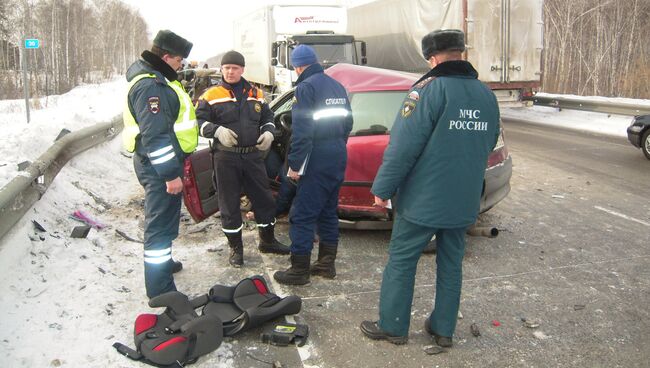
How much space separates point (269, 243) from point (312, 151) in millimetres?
1201

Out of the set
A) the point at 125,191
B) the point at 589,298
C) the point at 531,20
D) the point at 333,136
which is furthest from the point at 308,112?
the point at 531,20

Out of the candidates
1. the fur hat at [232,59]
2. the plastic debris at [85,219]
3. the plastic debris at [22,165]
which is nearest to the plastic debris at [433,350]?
the fur hat at [232,59]

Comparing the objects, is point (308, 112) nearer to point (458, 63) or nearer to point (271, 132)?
point (271, 132)

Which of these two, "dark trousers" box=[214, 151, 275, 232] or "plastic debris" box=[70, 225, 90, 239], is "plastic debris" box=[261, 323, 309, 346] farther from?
"plastic debris" box=[70, 225, 90, 239]

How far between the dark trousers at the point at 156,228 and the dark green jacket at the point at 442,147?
163 cm

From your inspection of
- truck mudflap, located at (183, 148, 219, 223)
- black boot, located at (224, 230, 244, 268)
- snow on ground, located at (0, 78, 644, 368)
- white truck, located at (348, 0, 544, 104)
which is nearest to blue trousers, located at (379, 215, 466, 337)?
snow on ground, located at (0, 78, 644, 368)

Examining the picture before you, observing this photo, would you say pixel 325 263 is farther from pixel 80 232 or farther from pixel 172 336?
pixel 80 232

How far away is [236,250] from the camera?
185 inches

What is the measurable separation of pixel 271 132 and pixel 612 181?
548 cm

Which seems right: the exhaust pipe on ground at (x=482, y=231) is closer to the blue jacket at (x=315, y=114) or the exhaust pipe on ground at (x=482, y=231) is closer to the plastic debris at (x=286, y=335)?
the blue jacket at (x=315, y=114)

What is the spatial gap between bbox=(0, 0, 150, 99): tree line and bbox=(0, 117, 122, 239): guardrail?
53.2 ft

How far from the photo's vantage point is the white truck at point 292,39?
1400 centimetres

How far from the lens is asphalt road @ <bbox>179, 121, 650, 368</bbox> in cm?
322

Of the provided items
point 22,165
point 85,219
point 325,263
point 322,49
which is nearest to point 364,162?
point 325,263
